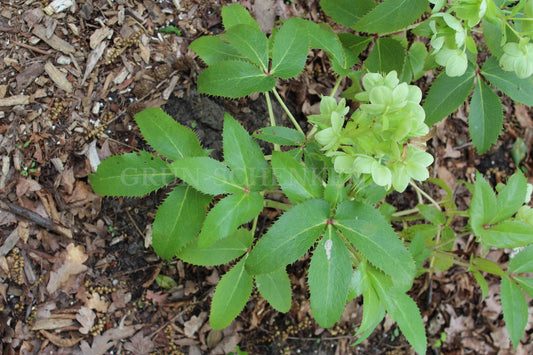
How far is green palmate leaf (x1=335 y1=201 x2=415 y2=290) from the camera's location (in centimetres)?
117

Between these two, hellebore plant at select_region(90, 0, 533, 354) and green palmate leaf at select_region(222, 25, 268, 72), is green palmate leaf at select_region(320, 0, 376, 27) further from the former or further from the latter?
green palmate leaf at select_region(222, 25, 268, 72)

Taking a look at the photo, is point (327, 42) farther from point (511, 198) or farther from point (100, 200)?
point (100, 200)

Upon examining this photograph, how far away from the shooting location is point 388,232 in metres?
1.19

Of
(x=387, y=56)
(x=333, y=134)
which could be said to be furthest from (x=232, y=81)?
(x=387, y=56)

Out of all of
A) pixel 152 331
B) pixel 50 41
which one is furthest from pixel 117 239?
pixel 50 41

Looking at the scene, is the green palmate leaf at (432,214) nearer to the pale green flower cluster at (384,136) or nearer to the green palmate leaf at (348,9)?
the pale green flower cluster at (384,136)

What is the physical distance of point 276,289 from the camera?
1504 millimetres

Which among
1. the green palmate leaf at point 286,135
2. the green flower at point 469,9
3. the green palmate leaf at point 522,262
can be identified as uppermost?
the green flower at point 469,9

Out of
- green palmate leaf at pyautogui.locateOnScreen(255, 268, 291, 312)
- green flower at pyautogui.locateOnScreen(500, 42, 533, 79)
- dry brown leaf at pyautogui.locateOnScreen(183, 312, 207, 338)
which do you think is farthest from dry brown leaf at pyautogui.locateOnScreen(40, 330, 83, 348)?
green flower at pyautogui.locateOnScreen(500, 42, 533, 79)

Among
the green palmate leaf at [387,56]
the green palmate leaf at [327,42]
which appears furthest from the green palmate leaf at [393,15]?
the green palmate leaf at [387,56]

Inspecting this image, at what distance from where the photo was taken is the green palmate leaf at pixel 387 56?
1650mm

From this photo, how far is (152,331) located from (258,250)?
0.92m

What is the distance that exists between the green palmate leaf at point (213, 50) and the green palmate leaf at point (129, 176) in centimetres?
47

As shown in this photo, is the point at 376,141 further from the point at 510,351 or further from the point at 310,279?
the point at 510,351
